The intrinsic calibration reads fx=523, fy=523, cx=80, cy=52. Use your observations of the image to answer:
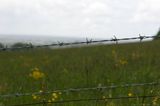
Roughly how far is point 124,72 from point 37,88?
2.46 metres

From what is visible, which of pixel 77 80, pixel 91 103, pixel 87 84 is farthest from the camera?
pixel 77 80

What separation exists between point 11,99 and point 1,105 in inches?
36.3

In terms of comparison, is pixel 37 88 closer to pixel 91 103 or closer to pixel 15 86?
pixel 15 86

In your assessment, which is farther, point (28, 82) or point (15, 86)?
point (28, 82)

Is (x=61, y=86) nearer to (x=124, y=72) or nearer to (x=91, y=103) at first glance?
(x=124, y=72)

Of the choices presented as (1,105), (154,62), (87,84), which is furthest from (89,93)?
(154,62)

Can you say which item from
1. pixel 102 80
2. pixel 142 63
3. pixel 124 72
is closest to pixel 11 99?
pixel 102 80

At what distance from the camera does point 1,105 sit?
23.2ft

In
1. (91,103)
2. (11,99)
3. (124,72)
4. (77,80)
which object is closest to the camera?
(91,103)

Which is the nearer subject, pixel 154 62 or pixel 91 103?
pixel 91 103

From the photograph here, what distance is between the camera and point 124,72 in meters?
11.1

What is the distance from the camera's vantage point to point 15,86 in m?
9.45

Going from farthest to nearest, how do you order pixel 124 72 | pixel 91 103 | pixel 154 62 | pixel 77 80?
pixel 154 62 < pixel 124 72 < pixel 77 80 < pixel 91 103

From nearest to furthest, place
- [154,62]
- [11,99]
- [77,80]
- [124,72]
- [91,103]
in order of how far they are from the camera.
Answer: [91,103], [11,99], [77,80], [124,72], [154,62]
